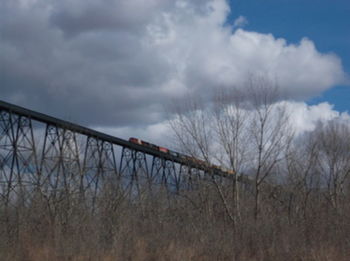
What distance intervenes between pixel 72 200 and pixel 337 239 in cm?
902

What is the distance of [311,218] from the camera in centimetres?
A: 1841

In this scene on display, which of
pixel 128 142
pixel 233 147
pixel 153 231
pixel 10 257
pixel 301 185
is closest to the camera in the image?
pixel 10 257

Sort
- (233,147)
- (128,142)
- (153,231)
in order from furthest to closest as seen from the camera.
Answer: (128,142), (233,147), (153,231)

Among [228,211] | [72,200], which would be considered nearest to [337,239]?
[228,211]

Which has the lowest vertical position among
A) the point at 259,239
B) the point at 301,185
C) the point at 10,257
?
the point at 10,257

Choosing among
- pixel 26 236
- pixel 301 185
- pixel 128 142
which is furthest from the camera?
pixel 128 142

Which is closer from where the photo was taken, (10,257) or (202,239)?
(10,257)

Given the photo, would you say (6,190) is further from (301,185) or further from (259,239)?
(301,185)

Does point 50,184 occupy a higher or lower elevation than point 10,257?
higher

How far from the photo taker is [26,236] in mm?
16109

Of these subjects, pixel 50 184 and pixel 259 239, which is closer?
pixel 259 239

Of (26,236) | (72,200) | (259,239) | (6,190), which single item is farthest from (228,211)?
(6,190)

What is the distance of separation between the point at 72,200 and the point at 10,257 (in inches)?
196

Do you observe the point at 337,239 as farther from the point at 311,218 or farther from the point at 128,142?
the point at 128,142
